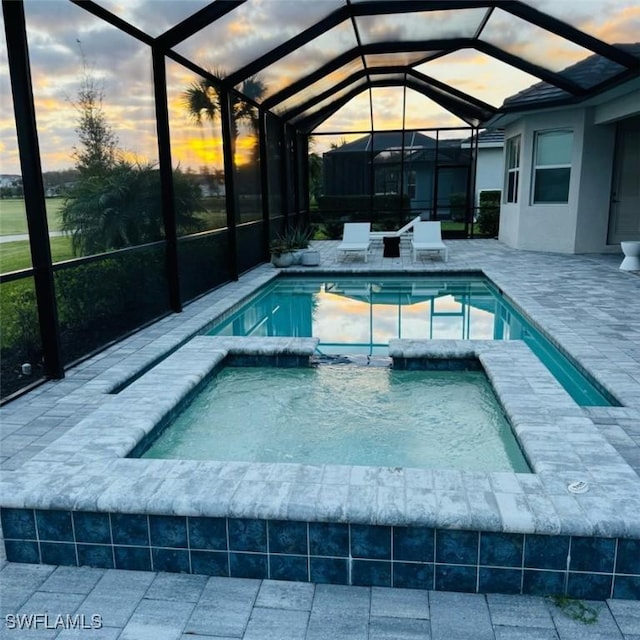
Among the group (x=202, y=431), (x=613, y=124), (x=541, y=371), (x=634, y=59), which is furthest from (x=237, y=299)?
(x=613, y=124)

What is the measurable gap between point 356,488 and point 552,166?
11.3 meters

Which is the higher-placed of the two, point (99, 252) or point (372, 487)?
point (99, 252)

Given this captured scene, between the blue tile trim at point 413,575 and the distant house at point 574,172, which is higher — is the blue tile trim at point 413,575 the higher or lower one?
the lower one

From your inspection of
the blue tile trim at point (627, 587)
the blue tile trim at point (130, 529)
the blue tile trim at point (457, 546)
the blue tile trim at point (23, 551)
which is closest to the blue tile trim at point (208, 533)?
the blue tile trim at point (130, 529)

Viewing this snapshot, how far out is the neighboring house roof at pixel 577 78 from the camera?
814cm

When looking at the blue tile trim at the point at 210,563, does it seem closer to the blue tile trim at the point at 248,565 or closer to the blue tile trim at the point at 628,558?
the blue tile trim at the point at 248,565

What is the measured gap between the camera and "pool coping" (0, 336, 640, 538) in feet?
7.97

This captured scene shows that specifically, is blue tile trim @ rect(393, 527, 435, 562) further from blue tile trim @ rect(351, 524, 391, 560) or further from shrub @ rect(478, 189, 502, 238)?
shrub @ rect(478, 189, 502, 238)

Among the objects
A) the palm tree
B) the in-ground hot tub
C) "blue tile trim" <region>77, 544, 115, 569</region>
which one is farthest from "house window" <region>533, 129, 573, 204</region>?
"blue tile trim" <region>77, 544, 115, 569</region>

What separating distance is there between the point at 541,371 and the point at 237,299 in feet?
15.2

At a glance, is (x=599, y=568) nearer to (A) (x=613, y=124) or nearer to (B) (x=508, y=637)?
(B) (x=508, y=637)

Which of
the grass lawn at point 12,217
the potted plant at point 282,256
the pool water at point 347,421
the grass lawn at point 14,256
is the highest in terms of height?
the grass lawn at point 12,217

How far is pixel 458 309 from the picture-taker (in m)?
8.20

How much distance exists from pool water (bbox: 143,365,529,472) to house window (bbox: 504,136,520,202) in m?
9.75
